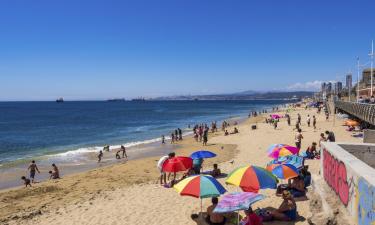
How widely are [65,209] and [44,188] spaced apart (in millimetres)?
5164

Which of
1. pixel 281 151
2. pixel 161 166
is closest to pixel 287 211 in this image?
Answer: pixel 281 151

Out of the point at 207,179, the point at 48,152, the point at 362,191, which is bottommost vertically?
the point at 48,152

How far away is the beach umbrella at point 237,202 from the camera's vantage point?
344 inches


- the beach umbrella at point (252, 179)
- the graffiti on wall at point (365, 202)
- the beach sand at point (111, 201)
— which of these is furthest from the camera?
the beach sand at point (111, 201)

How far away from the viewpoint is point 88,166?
26219 mm

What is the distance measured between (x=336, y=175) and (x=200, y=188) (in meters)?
3.45

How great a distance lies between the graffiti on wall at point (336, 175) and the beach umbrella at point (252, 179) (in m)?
1.50

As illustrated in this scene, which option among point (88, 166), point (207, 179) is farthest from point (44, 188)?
point (207, 179)

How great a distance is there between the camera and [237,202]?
891 centimetres

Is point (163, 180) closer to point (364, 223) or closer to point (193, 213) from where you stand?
point (193, 213)

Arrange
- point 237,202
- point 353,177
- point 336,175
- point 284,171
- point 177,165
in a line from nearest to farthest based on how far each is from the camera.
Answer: point 353,177 < point 336,175 < point 237,202 < point 284,171 < point 177,165

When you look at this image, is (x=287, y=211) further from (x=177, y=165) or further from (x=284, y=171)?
(x=177, y=165)

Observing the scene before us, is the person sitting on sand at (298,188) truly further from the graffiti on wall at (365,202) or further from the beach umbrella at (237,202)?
the graffiti on wall at (365,202)

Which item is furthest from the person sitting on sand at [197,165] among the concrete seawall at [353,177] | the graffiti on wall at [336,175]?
the graffiti on wall at [336,175]
